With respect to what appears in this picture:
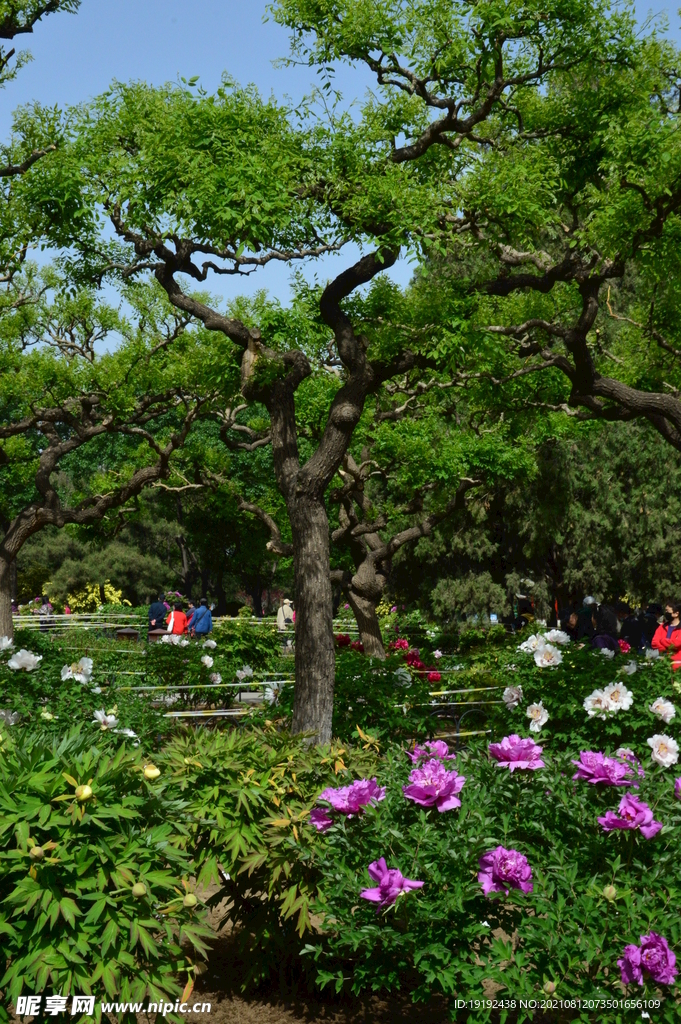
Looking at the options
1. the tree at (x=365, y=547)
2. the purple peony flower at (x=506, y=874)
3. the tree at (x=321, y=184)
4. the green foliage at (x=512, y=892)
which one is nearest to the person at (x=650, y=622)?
the tree at (x=365, y=547)

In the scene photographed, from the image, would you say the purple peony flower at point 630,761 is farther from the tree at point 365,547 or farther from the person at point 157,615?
the person at point 157,615

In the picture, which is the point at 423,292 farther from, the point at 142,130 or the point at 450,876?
the point at 450,876

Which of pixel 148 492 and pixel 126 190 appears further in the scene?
pixel 148 492

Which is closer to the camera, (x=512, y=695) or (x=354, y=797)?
(x=354, y=797)

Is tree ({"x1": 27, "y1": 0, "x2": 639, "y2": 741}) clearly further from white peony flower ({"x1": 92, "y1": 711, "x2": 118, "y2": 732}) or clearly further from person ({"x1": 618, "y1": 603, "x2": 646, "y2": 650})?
person ({"x1": 618, "y1": 603, "x2": 646, "y2": 650})

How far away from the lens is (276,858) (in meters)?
5.14

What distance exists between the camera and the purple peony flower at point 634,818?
421 centimetres

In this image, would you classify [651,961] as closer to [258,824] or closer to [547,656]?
[258,824]

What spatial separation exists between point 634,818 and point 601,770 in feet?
1.21

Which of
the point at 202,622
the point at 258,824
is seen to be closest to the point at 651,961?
the point at 258,824

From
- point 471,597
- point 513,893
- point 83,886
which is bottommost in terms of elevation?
point 513,893

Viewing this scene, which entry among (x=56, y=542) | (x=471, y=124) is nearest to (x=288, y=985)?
(x=471, y=124)

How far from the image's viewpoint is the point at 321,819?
4.82 meters

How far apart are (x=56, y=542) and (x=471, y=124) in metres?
51.8
